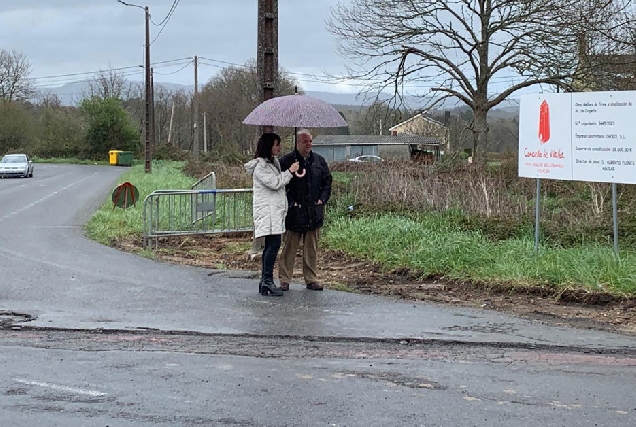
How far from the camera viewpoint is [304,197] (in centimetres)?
1002

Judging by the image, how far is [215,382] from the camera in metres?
6.21

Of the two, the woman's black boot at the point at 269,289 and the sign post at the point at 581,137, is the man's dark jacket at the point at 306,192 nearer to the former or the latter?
the woman's black boot at the point at 269,289

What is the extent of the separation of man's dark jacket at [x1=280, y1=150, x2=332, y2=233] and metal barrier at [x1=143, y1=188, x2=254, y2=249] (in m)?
4.62

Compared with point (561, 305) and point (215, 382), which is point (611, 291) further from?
point (215, 382)

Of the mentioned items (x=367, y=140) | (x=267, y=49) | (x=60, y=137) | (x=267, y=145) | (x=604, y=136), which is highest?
(x=60, y=137)

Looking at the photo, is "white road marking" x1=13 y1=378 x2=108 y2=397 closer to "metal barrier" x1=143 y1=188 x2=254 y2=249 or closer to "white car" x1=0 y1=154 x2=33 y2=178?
"metal barrier" x1=143 y1=188 x2=254 y2=249

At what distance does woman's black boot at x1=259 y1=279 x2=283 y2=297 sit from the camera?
9.91m

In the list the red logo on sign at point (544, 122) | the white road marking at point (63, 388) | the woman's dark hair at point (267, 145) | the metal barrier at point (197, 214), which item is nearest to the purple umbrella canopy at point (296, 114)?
the woman's dark hair at point (267, 145)

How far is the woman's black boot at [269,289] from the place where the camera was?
9906 mm

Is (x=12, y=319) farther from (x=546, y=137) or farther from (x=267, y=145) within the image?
(x=546, y=137)

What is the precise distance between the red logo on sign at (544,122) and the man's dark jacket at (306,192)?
10.3 ft

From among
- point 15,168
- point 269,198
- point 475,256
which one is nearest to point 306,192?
point 269,198

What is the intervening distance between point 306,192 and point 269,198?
1.50 feet

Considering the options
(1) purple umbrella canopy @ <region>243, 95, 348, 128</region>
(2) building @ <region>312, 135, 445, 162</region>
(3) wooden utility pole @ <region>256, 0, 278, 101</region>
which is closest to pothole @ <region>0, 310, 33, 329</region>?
(1) purple umbrella canopy @ <region>243, 95, 348, 128</region>
